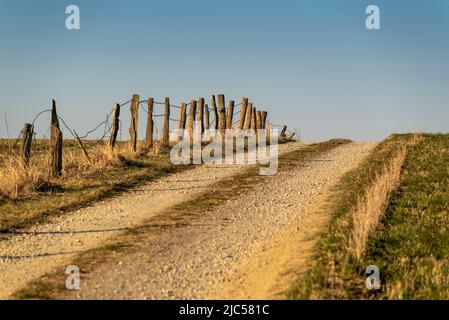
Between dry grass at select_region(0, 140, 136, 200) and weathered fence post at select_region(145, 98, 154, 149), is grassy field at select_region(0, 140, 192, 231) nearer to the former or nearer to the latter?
dry grass at select_region(0, 140, 136, 200)

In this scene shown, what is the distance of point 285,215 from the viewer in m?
12.5

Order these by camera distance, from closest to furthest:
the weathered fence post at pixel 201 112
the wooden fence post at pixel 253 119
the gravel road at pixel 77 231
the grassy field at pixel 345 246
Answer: the grassy field at pixel 345 246
the gravel road at pixel 77 231
the weathered fence post at pixel 201 112
the wooden fence post at pixel 253 119

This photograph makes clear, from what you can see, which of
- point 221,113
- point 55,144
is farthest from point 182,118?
point 55,144

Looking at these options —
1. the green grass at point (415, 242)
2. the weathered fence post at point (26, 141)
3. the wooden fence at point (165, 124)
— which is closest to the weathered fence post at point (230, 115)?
the wooden fence at point (165, 124)

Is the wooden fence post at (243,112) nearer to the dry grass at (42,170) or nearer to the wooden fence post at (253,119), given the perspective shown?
the wooden fence post at (253,119)

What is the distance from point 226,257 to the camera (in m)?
9.66

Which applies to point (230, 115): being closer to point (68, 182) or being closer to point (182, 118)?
point (182, 118)

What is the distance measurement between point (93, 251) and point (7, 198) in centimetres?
580

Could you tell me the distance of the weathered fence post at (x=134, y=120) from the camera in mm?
23391

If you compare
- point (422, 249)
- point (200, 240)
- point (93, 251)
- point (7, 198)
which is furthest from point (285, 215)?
point (7, 198)

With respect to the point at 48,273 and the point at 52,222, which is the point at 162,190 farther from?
the point at 48,273

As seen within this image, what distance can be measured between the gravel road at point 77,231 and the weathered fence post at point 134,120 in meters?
6.28
